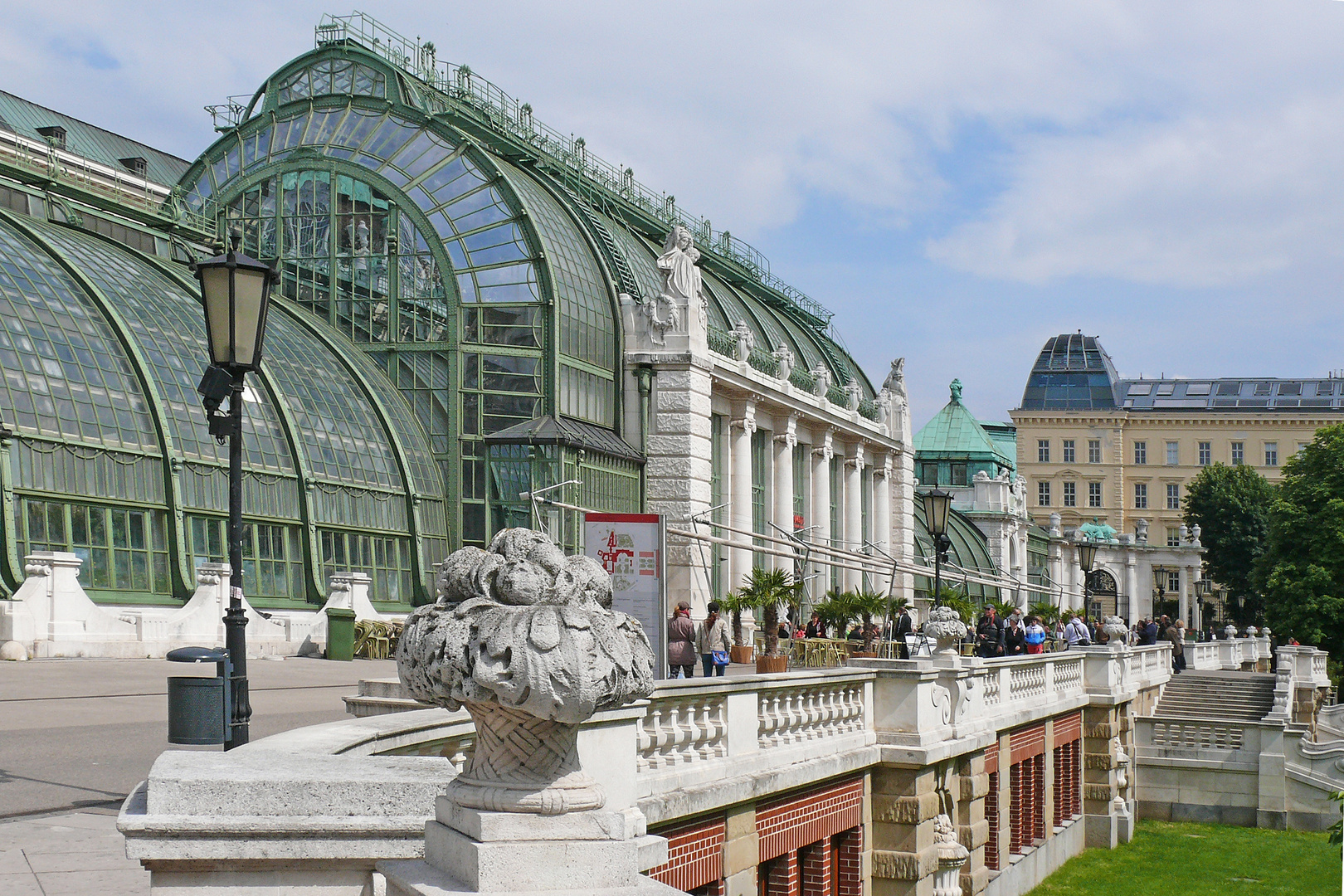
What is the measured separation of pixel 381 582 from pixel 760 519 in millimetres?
12340

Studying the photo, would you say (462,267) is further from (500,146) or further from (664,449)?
(664,449)

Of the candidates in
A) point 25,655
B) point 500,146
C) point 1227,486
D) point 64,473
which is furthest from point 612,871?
point 1227,486

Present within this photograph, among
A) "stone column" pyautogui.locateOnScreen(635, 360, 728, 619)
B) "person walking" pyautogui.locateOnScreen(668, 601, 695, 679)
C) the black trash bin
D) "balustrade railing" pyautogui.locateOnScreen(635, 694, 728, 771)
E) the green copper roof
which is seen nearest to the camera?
the black trash bin

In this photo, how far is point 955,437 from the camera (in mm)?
86062

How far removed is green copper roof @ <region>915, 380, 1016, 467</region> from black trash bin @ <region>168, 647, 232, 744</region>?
76.0 metres

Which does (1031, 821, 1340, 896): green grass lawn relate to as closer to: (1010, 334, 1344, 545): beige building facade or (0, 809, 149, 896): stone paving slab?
(0, 809, 149, 896): stone paving slab

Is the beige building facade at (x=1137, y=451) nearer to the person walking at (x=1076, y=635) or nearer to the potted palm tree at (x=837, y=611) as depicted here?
the person walking at (x=1076, y=635)

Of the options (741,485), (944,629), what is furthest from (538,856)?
(741,485)

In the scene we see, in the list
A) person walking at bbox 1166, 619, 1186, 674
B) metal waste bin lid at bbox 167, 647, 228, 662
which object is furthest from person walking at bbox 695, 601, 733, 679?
person walking at bbox 1166, 619, 1186, 674

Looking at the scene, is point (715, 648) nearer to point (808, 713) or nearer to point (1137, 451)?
point (808, 713)

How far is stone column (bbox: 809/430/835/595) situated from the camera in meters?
45.4

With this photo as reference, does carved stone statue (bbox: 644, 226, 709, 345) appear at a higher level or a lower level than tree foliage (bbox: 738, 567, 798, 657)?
higher

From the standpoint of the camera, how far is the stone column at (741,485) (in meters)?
39.4

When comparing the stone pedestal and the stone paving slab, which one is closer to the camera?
the stone pedestal
